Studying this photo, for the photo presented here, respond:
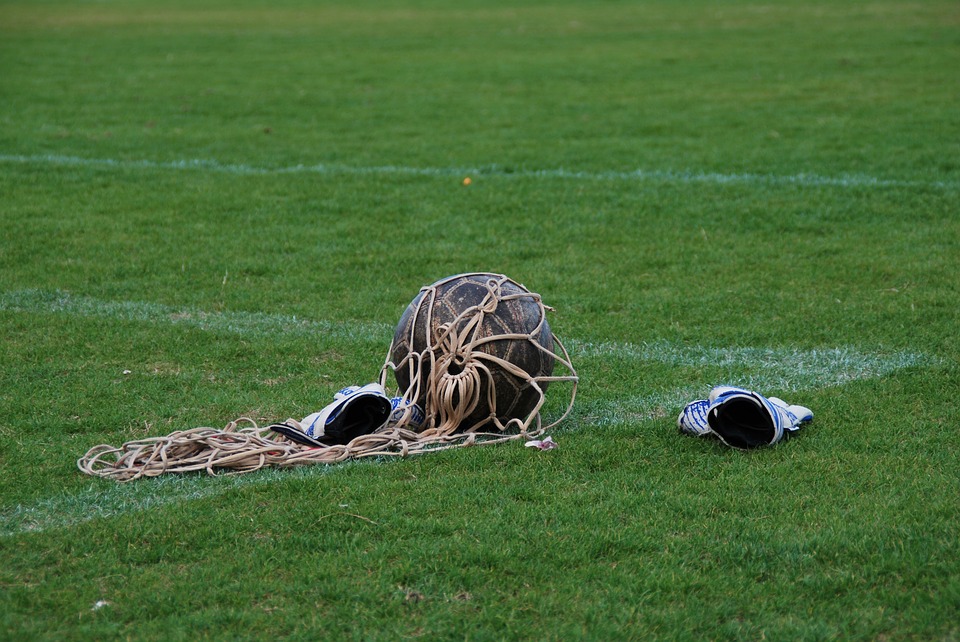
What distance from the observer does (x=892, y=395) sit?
5512 millimetres

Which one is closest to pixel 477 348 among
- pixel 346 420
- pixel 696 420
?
pixel 346 420

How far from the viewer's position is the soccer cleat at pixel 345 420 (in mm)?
4844

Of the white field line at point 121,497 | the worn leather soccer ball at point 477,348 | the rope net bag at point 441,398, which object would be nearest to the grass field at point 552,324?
the white field line at point 121,497

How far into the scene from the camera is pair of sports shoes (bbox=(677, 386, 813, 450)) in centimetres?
479

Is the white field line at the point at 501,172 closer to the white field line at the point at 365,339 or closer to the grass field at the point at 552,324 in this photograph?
the grass field at the point at 552,324

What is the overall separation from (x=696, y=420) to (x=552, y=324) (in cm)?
212

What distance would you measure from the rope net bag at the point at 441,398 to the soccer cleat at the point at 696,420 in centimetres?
58

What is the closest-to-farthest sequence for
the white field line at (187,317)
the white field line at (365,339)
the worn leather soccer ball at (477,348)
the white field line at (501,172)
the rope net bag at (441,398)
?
the white field line at (365,339)
the rope net bag at (441,398)
the worn leather soccer ball at (477,348)
the white field line at (187,317)
the white field line at (501,172)

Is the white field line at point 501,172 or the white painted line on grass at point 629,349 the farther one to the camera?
the white field line at point 501,172

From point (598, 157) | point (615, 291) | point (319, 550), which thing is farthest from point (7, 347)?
point (598, 157)

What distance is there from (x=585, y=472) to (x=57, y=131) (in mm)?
10410

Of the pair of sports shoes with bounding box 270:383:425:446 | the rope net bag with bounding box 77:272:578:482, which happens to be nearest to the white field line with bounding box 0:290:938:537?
the rope net bag with bounding box 77:272:578:482

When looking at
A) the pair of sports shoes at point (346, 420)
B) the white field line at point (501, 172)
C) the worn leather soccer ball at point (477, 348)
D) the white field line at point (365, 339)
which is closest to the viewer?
the white field line at point (365, 339)

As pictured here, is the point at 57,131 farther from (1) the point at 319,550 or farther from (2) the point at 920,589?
(2) the point at 920,589
